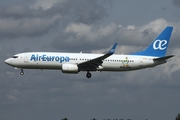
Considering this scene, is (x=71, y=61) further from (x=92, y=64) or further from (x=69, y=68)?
(x=92, y=64)

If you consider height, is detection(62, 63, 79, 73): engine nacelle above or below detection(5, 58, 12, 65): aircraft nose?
below

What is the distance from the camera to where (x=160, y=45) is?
103 metres

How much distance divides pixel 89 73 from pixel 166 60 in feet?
42.0

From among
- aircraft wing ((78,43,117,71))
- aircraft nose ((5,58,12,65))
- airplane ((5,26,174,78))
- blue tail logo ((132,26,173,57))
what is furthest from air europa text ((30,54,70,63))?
blue tail logo ((132,26,173,57))

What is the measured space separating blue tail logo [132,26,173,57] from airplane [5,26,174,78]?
1.72ft

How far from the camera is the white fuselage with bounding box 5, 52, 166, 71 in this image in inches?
3708

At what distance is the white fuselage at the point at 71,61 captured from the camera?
309 feet

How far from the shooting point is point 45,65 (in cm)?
9406

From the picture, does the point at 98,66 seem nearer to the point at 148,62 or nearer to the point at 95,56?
the point at 95,56

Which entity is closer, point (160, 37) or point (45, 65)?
point (45, 65)

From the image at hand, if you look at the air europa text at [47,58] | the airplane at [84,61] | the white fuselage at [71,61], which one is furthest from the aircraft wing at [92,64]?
the air europa text at [47,58]

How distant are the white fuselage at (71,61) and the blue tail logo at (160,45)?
2.30 metres

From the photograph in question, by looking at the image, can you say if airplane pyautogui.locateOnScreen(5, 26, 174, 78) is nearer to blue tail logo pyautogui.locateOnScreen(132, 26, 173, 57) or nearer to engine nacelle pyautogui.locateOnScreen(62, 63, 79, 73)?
engine nacelle pyautogui.locateOnScreen(62, 63, 79, 73)

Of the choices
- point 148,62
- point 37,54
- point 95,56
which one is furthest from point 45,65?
point 148,62
